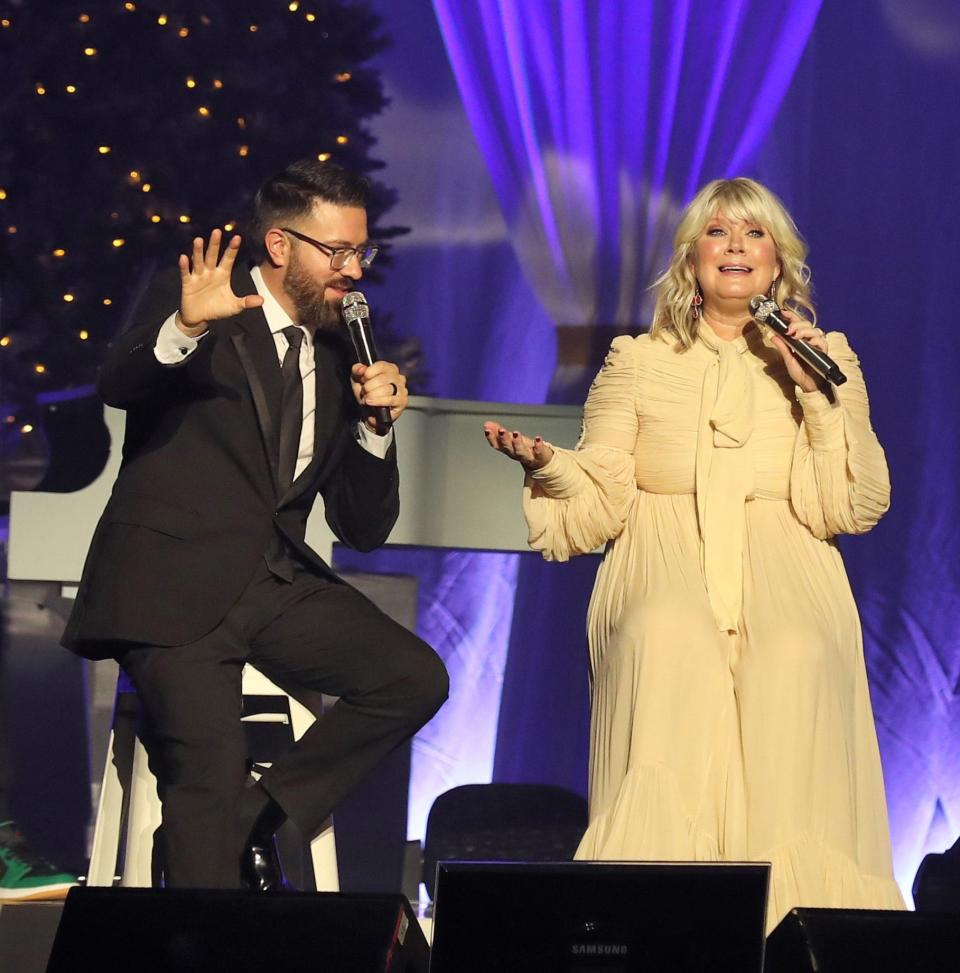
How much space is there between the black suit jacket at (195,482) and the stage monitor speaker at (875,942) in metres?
1.23

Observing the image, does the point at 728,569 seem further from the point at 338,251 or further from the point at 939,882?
the point at 939,882

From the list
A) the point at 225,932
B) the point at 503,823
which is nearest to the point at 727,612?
the point at 225,932

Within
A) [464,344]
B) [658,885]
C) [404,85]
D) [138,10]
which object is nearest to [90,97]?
[138,10]

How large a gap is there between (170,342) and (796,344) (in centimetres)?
113

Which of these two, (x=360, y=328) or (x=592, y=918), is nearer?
(x=592, y=918)

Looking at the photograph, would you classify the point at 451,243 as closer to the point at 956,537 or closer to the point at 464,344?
the point at 464,344

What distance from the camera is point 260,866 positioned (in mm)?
2562

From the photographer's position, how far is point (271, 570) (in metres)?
2.71

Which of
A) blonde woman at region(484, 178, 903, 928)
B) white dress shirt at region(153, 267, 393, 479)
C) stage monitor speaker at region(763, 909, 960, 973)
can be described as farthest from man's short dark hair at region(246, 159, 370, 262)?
stage monitor speaker at region(763, 909, 960, 973)

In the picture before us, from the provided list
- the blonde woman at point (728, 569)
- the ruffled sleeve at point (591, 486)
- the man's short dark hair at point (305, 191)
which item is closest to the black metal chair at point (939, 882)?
the blonde woman at point (728, 569)

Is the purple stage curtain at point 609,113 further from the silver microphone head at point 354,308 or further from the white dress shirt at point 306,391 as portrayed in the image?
the silver microphone head at point 354,308

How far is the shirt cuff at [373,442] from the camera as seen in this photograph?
2797 millimetres

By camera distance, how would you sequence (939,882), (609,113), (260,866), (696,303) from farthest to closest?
(609,113) → (939,882) → (696,303) → (260,866)

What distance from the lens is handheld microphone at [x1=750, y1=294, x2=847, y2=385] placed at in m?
2.65
